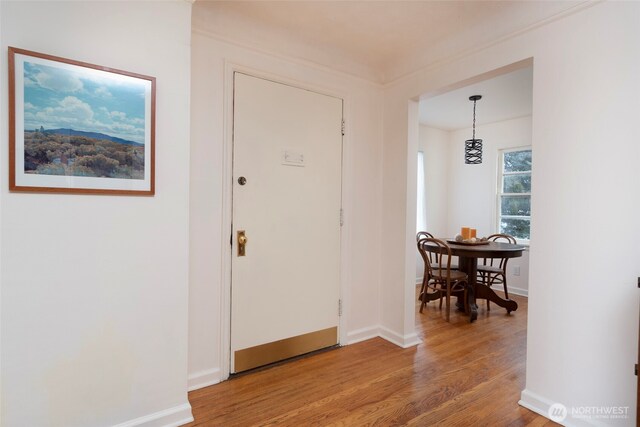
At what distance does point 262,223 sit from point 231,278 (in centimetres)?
44

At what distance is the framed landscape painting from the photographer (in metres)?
1.39

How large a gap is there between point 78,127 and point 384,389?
2.27m

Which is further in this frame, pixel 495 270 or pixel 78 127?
pixel 495 270

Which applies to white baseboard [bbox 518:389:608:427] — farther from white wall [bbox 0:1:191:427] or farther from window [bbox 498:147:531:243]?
window [bbox 498:147:531:243]

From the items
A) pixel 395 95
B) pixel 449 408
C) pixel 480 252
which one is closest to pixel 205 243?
pixel 449 408

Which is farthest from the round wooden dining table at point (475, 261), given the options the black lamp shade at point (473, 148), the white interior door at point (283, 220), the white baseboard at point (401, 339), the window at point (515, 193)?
the white interior door at point (283, 220)

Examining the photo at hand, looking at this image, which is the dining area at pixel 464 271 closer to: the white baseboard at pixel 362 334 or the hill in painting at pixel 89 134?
the white baseboard at pixel 362 334

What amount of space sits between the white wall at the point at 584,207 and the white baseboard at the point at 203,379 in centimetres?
195

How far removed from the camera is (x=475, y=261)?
3.84m

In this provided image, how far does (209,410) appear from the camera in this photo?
1923 millimetres

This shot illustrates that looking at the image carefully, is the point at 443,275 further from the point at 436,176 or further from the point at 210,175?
the point at 210,175

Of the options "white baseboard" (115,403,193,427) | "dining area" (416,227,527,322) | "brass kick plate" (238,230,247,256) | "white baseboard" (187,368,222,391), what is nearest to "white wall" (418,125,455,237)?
"dining area" (416,227,527,322)

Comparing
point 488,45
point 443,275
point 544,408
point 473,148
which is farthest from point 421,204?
point 544,408

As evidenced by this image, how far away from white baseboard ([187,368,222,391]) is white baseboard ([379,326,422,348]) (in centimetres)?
151
